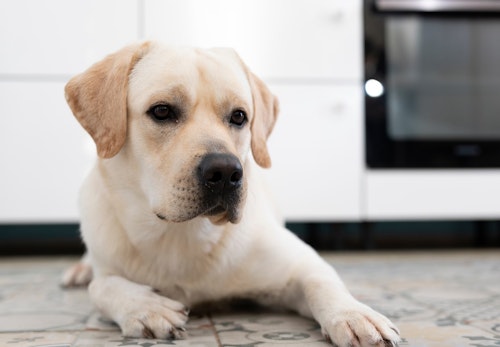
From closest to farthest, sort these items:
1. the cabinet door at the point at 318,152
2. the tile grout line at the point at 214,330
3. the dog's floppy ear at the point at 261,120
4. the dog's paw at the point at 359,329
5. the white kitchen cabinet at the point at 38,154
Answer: the dog's paw at the point at 359,329 → the tile grout line at the point at 214,330 → the dog's floppy ear at the point at 261,120 → the white kitchen cabinet at the point at 38,154 → the cabinet door at the point at 318,152

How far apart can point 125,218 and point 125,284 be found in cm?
15

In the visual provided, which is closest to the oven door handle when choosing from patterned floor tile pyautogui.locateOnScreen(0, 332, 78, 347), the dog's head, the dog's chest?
the dog's head

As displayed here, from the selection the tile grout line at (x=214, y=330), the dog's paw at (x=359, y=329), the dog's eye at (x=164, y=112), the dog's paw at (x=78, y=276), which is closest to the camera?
the dog's paw at (x=359, y=329)

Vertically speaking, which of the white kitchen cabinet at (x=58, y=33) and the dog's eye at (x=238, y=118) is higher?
the white kitchen cabinet at (x=58, y=33)

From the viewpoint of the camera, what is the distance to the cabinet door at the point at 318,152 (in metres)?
2.90

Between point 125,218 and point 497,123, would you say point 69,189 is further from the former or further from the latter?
point 497,123

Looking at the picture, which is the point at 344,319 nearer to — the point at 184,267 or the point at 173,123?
the point at 184,267

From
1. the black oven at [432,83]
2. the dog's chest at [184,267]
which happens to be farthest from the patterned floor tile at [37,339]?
the black oven at [432,83]

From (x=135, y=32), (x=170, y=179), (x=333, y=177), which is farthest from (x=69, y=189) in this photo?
(x=170, y=179)

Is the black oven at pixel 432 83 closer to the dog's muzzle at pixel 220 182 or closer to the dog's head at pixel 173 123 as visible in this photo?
the dog's head at pixel 173 123

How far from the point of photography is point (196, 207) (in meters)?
1.23

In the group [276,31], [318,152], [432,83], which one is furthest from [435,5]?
[318,152]

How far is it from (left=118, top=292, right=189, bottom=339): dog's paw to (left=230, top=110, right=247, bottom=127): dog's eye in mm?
437

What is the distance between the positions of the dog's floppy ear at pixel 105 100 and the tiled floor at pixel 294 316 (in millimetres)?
400
